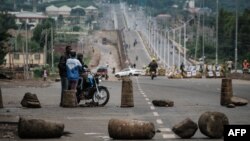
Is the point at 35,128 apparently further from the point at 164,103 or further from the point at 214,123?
the point at 164,103

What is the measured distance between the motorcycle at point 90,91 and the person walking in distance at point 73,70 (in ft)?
0.88

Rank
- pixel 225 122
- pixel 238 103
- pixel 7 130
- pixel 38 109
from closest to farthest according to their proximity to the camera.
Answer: pixel 225 122, pixel 7 130, pixel 38 109, pixel 238 103

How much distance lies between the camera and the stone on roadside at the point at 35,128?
1514 centimetres

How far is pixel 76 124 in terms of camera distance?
1827 cm

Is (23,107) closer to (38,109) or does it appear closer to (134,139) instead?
(38,109)

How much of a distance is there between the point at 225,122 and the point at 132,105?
941 centimetres

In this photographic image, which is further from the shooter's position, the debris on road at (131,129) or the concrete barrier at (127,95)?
the concrete barrier at (127,95)

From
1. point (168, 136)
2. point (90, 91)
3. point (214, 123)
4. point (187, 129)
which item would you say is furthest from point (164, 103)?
point (214, 123)

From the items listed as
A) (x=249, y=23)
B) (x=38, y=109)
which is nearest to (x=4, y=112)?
(x=38, y=109)

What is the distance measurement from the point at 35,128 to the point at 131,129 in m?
1.78

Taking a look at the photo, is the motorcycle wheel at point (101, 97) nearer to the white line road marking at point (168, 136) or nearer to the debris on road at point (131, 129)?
the white line road marking at point (168, 136)

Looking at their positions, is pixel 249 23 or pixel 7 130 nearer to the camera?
pixel 7 130

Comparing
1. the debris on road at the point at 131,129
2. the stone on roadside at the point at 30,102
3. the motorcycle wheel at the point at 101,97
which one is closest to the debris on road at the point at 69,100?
the stone on roadside at the point at 30,102

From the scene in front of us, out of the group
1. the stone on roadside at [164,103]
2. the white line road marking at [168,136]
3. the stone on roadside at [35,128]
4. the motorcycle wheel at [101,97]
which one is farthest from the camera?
the motorcycle wheel at [101,97]
